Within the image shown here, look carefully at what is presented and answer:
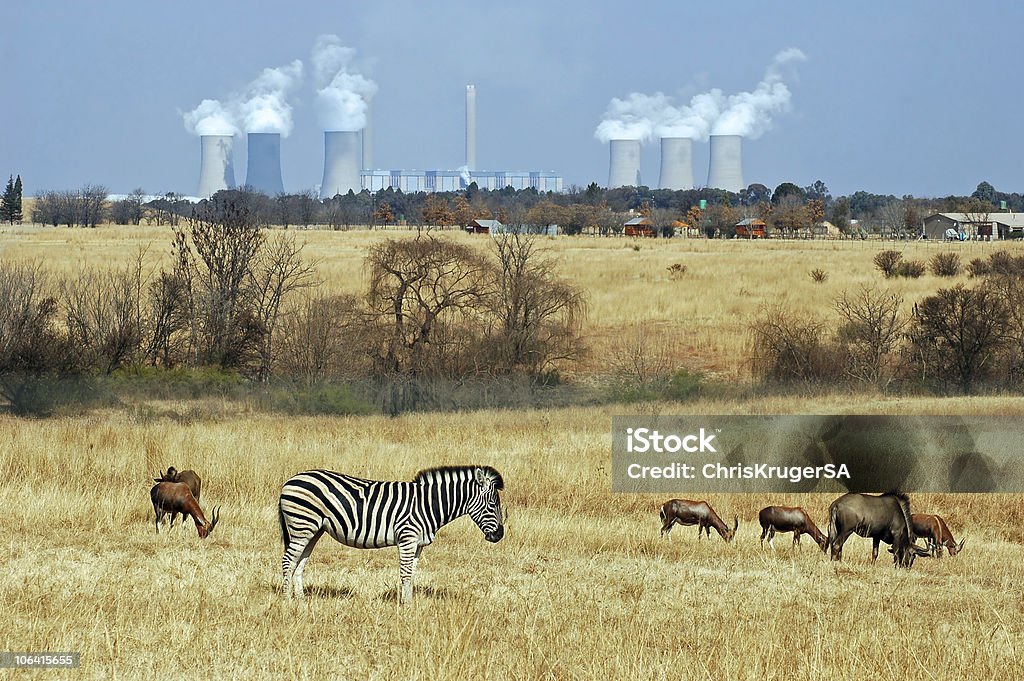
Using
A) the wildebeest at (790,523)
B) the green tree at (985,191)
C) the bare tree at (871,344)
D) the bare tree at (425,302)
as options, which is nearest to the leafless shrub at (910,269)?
the bare tree at (871,344)

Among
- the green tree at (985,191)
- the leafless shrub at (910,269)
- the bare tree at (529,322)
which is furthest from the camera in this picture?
the green tree at (985,191)

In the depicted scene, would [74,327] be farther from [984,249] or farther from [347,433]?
[984,249]

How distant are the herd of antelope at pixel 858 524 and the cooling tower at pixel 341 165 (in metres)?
176

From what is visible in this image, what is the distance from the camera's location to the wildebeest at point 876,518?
10.1 meters

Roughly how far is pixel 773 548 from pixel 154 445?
32.4 feet

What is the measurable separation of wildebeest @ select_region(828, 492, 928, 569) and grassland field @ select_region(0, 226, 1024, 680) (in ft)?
1.35

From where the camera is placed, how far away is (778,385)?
3481cm

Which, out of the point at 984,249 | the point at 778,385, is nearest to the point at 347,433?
the point at 778,385

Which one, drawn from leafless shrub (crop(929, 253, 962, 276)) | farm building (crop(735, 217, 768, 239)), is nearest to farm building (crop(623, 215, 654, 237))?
farm building (crop(735, 217, 768, 239))

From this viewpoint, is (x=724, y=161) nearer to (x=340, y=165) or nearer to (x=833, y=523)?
(x=340, y=165)

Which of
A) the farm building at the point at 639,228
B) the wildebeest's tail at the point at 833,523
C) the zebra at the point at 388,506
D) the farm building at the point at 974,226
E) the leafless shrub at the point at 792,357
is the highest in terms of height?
the farm building at the point at 974,226

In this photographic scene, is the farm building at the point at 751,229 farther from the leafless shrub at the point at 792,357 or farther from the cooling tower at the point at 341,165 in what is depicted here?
the cooling tower at the point at 341,165

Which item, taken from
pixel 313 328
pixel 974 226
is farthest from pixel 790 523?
pixel 974 226

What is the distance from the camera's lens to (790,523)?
1171cm
